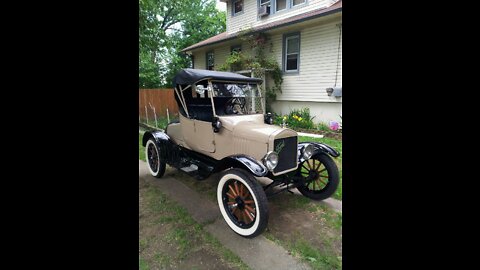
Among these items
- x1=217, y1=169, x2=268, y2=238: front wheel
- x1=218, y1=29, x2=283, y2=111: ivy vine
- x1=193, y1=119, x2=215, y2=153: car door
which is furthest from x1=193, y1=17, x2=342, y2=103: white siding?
x1=217, y1=169, x2=268, y2=238: front wheel

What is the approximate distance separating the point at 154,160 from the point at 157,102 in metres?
8.63

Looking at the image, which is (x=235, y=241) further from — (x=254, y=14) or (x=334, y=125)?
(x=254, y=14)

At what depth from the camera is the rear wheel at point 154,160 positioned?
4434 mm

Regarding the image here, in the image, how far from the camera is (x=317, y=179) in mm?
3643

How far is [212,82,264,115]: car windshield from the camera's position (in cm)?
401

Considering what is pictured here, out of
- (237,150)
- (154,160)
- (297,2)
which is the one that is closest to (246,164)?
(237,150)

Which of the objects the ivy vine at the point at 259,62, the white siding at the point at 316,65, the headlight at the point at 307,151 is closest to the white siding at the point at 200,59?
the ivy vine at the point at 259,62
